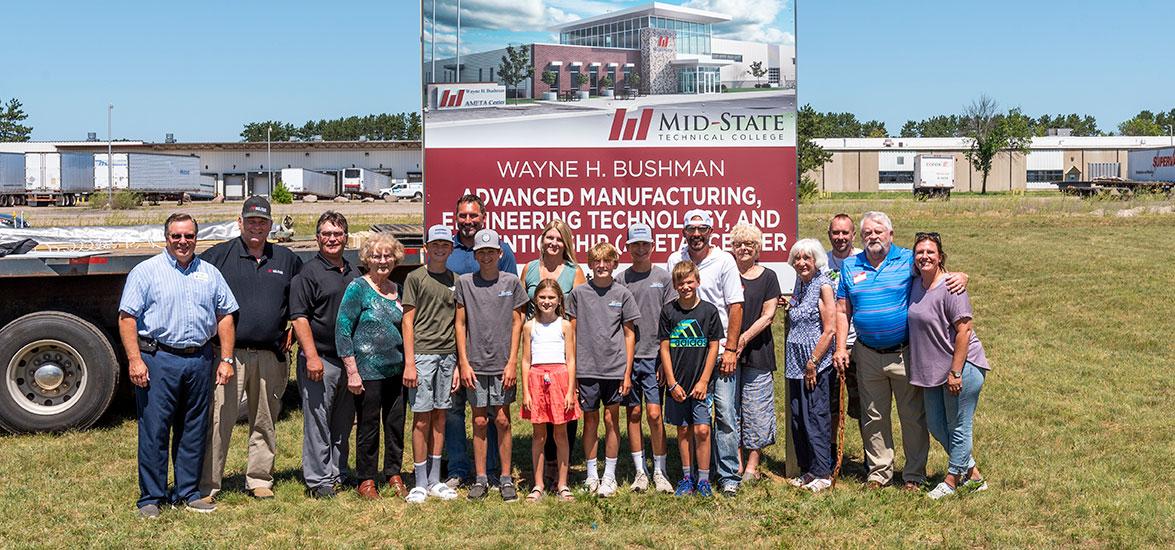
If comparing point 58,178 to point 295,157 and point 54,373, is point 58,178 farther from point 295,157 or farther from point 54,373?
Answer: point 54,373

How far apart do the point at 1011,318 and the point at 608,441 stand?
8293 mm

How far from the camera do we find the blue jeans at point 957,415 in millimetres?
6098

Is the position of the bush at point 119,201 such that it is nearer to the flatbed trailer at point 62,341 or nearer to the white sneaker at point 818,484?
the flatbed trailer at point 62,341

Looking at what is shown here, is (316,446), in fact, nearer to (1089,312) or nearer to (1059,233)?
(1089,312)

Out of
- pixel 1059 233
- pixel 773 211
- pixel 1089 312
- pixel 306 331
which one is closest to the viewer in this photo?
pixel 306 331

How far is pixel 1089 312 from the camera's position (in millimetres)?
12812

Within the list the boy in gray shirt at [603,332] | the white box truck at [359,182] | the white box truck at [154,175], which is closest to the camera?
the boy in gray shirt at [603,332]

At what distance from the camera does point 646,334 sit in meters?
6.34

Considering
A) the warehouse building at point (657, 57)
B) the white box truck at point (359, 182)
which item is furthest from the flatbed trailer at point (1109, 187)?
the warehouse building at point (657, 57)

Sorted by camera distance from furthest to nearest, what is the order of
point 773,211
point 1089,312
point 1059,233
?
point 1059,233
point 1089,312
point 773,211

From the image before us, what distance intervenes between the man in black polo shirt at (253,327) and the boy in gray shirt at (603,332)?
5.63ft

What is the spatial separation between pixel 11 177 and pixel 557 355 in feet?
183

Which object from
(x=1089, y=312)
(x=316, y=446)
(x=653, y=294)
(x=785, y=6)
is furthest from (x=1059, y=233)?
(x=316, y=446)

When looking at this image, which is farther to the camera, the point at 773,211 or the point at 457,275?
the point at 773,211
